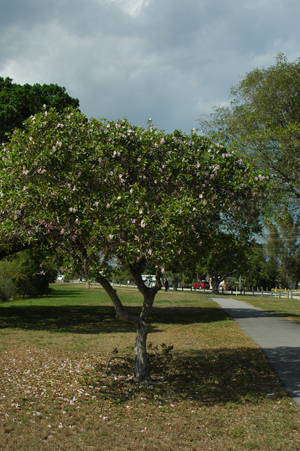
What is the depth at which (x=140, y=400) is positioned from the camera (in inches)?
251

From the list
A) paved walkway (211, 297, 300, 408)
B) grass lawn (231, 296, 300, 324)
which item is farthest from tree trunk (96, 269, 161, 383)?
grass lawn (231, 296, 300, 324)

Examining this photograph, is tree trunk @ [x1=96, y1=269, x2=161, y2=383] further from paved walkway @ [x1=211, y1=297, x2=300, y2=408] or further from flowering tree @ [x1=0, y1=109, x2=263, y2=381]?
paved walkway @ [x1=211, y1=297, x2=300, y2=408]

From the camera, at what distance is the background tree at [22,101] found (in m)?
17.7

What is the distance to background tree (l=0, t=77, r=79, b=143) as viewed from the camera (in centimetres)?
1773

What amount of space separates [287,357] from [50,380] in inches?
218

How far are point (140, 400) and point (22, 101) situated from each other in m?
16.0

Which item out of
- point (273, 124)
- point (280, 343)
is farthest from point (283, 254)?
point (280, 343)

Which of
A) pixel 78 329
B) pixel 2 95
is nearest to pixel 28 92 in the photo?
pixel 2 95

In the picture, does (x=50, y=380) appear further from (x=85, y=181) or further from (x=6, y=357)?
(x=85, y=181)

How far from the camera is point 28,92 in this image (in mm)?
18500

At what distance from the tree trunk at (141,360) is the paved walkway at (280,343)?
2.58 m

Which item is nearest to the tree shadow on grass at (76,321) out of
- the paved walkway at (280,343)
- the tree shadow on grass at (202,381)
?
the paved walkway at (280,343)

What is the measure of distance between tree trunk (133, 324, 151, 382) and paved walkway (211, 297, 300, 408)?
8.45 feet

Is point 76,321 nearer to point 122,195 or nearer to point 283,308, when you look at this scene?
point 122,195
